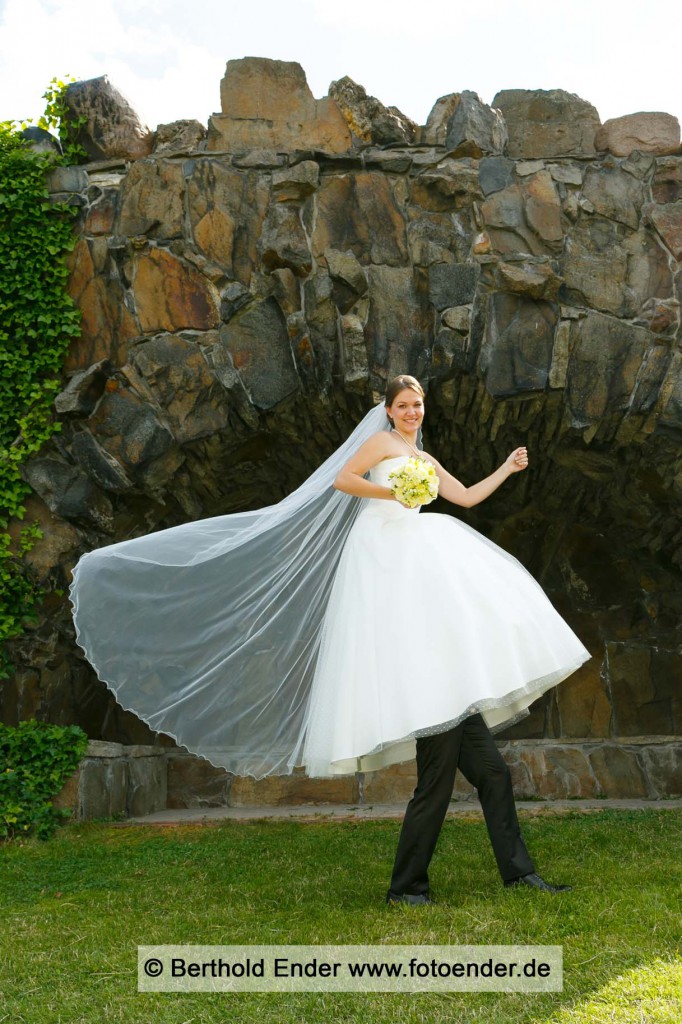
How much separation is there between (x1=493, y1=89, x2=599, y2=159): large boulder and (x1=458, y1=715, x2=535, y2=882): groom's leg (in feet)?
14.0

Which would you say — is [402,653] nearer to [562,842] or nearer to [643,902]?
[643,902]

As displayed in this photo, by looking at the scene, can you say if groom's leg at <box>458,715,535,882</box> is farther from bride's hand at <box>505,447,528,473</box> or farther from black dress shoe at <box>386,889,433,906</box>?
bride's hand at <box>505,447,528,473</box>

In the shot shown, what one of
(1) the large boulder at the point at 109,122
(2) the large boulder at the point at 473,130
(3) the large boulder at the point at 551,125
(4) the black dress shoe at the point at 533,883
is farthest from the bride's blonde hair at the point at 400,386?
(1) the large boulder at the point at 109,122

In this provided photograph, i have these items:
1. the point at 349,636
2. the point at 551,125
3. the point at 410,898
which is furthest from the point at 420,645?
the point at 551,125

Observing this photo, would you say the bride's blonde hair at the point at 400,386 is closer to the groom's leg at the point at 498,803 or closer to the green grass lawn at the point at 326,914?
the groom's leg at the point at 498,803

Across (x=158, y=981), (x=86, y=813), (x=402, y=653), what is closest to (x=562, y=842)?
(x=402, y=653)

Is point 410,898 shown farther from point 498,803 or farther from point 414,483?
point 414,483

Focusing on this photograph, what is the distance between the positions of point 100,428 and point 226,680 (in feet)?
8.40

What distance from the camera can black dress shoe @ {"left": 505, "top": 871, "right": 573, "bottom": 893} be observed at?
3.43 m

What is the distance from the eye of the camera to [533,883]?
345cm

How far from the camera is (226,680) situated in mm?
4219

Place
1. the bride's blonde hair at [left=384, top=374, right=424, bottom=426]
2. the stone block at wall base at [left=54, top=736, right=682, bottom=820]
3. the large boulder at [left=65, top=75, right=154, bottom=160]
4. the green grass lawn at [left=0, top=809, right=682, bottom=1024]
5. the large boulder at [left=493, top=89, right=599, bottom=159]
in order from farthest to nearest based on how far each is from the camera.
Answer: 1. the stone block at wall base at [left=54, top=736, right=682, bottom=820]
2. the large boulder at [left=65, top=75, right=154, bottom=160]
3. the large boulder at [left=493, top=89, right=599, bottom=159]
4. the bride's blonde hair at [left=384, top=374, right=424, bottom=426]
5. the green grass lawn at [left=0, top=809, right=682, bottom=1024]

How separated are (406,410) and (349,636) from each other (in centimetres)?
111

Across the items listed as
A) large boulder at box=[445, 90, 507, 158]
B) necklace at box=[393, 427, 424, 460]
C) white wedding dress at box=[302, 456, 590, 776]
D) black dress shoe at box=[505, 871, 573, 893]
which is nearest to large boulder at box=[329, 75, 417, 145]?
large boulder at box=[445, 90, 507, 158]
